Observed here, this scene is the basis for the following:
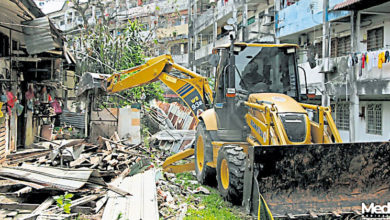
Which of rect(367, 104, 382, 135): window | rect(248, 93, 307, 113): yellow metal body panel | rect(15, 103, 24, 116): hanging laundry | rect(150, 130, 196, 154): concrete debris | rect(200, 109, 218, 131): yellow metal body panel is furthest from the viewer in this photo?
rect(367, 104, 382, 135): window

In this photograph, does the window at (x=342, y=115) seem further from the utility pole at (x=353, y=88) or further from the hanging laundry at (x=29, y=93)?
the hanging laundry at (x=29, y=93)

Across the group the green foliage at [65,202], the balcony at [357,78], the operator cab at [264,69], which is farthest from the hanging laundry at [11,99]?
the balcony at [357,78]

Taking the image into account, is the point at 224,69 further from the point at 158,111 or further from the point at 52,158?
the point at 158,111

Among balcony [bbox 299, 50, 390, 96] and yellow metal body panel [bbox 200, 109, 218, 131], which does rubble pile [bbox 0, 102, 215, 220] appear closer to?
yellow metal body panel [bbox 200, 109, 218, 131]

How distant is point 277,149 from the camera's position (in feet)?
20.2

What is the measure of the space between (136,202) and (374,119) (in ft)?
46.5

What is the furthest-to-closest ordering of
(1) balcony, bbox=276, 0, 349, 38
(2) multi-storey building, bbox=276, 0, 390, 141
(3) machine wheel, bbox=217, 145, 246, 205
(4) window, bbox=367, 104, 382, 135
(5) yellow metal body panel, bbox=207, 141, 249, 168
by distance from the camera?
(1) balcony, bbox=276, 0, 349, 38, (4) window, bbox=367, 104, 382, 135, (2) multi-storey building, bbox=276, 0, 390, 141, (5) yellow metal body panel, bbox=207, 141, 249, 168, (3) machine wheel, bbox=217, 145, 246, 205

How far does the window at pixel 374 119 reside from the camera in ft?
57.4

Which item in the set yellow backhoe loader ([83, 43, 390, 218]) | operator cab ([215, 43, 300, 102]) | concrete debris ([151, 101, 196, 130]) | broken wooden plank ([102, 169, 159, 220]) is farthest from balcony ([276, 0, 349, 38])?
broken wooden plank ([102, 169, 159, 220])

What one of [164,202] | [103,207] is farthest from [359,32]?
[103,207]

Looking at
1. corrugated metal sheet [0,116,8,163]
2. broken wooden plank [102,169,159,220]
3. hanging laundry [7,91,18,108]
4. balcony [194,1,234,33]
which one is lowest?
broken wooden plank [102,169,159,220]

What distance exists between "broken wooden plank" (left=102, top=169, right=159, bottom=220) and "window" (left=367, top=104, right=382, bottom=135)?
1268 centimetres

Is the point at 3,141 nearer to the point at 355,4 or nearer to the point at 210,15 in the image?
the point at 355,4

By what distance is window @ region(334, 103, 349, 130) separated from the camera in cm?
1966
